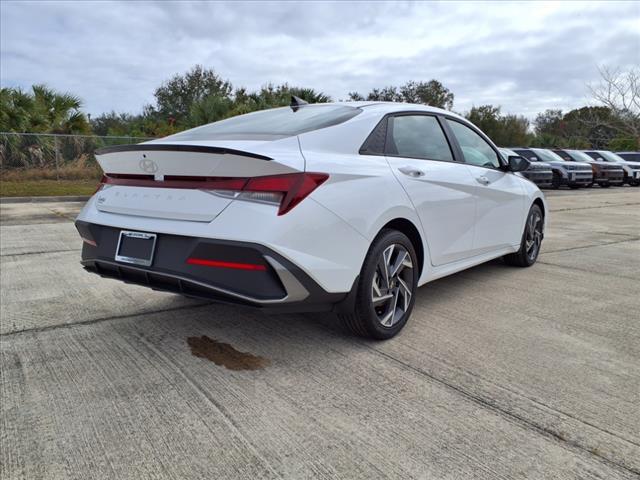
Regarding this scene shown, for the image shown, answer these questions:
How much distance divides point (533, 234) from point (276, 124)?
3.42 meters

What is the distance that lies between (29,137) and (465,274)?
637 inches

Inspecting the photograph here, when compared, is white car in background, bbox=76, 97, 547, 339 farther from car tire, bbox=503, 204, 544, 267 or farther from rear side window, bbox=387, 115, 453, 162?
car tire, bbox=503, 204, 544, 267

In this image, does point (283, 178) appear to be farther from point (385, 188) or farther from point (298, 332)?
point (298, 332)

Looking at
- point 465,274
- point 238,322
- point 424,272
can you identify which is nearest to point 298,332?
point 238,322

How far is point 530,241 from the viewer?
17.9ft

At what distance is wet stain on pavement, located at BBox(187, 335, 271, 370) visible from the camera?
2943mm

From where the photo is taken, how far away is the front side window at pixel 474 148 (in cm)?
436

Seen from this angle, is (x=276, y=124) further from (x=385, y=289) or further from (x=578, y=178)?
(x=578, y=178)

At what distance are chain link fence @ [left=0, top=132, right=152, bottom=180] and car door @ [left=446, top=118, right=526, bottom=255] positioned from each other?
1478 cm

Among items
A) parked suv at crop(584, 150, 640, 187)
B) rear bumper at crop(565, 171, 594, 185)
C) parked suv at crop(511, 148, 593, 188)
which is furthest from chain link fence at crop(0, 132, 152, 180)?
parked suv at crop(584, 150, 640, 187)

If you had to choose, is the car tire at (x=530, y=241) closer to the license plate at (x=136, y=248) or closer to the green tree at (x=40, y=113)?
the license plate at (x=136, y=248)

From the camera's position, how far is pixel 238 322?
12.0 ft

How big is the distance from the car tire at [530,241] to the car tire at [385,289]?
2.29m

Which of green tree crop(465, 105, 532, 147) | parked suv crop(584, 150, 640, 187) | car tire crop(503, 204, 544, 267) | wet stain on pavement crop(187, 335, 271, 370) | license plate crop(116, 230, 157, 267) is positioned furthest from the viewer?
green tree crop(465, 105, 532, 147)
